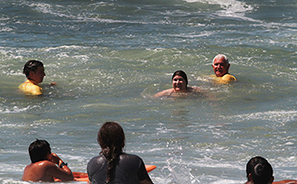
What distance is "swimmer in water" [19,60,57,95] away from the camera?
10164 millimetres

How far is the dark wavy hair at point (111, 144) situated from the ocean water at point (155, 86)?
152 cm

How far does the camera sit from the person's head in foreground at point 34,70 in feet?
33.3

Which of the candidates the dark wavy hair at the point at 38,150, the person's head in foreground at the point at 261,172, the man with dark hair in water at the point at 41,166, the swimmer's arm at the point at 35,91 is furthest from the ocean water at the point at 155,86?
the person's head in foreground at the point at 261,172

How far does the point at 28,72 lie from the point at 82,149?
408cm

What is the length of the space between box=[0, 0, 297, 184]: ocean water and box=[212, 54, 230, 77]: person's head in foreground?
1.20 feet

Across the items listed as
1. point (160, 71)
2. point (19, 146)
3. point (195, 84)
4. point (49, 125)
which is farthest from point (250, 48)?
point (19, 146)

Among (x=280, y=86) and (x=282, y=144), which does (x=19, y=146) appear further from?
(x=280, y=86)

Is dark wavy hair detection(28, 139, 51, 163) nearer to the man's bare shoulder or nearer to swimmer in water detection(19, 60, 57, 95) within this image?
the man's bare shoulder

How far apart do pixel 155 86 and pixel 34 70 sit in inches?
124

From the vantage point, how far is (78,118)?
888cm

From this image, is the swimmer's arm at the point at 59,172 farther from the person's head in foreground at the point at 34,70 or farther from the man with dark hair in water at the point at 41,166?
the person's head in foreground at the point at 34,70

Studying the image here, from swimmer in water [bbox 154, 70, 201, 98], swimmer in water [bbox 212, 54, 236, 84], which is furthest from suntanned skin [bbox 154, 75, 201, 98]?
swimmer in water [bbox 212, 54, 236, 84]

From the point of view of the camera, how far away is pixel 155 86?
1167 centimetres

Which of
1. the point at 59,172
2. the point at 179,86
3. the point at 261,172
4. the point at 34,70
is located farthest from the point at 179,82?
the point at 261,172
